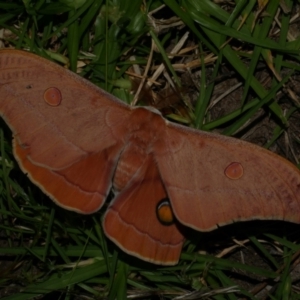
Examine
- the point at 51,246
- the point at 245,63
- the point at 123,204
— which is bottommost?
the point at 51,246

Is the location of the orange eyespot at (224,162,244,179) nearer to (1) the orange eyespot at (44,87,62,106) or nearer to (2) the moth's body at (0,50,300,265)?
(2) the moth's body at (0,50,300,265)

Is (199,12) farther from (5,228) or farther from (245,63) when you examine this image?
(5,228)

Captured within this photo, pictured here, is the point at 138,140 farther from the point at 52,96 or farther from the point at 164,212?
the point at 52,96

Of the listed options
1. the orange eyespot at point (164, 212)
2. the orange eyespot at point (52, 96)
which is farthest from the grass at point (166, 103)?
the orange eyespot at point (52, 96)

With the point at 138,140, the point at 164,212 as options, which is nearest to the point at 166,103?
the point at 138,140

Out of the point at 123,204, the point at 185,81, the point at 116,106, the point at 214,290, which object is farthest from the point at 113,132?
the point at 214,290

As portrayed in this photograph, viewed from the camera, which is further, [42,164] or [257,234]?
[257,234]

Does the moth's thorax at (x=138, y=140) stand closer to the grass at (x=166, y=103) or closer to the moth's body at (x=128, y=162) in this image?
the moth's body at (x=128, y=162)
